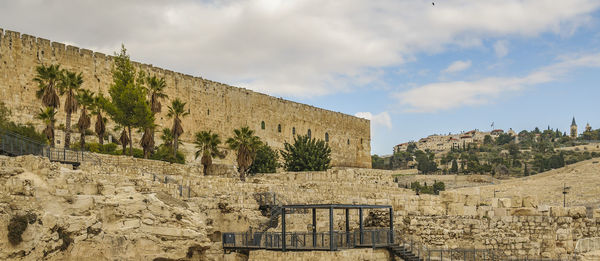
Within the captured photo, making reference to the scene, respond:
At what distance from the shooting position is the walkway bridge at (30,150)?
57.7 feet

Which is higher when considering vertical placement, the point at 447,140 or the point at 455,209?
the point at 447,140

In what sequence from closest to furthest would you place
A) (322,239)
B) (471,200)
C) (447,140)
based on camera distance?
(322,239), (471,200), (447,140)

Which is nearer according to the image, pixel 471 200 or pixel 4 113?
pixel 471 200

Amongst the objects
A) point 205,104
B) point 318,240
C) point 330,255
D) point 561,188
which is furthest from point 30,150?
point 561,188

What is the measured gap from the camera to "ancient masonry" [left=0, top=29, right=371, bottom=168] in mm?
27125

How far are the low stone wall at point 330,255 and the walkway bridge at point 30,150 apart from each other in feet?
22.5

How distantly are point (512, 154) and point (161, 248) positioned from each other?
361 ft

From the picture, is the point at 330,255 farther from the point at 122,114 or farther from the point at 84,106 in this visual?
the point at 84,106

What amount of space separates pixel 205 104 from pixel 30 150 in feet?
62.3

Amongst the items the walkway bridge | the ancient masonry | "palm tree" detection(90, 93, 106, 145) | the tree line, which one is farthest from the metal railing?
the ancient masonry

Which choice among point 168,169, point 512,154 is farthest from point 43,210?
point 512,154

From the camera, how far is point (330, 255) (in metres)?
14.9

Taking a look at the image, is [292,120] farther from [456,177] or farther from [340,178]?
[456,177]

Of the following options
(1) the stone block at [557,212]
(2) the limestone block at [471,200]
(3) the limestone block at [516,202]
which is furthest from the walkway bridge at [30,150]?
(1) the stone block at [557,212]
